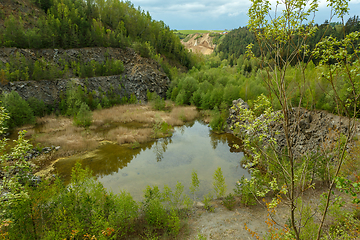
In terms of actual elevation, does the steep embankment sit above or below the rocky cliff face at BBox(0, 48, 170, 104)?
above

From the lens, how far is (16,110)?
24.6m

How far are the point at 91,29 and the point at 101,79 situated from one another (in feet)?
44.5

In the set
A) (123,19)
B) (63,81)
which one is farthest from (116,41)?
(63,81)

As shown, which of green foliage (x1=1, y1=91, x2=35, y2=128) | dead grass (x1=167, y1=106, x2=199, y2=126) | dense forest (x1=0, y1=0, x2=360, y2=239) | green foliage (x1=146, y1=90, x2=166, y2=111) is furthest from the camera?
green foliage (x1=146, y1=90, x2=166, y2=111)

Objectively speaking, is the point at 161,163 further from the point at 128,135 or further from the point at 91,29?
the point at 91,29

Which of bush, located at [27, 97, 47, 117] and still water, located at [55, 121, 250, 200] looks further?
bush, located at [27, 97, 47, 117]

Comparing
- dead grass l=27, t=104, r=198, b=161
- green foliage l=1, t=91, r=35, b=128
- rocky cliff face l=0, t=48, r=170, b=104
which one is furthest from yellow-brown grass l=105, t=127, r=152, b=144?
rocky cliff face l=0, t=48, r=170, b=104

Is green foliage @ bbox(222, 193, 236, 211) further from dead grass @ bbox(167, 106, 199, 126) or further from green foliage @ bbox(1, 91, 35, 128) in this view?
green foliage @ bbox(1, 91, 35, 128)

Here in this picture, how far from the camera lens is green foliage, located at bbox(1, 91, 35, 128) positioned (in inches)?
936

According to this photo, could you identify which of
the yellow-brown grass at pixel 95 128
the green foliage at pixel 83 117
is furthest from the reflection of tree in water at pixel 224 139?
the green foliage at pixel 83 117

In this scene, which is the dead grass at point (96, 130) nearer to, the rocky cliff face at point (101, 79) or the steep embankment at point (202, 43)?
the rocky cliff face at point (101, 79)

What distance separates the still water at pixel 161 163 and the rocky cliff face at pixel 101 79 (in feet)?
62.8

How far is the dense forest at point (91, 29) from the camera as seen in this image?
33750mm

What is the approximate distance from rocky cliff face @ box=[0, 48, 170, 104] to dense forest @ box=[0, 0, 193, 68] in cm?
172
